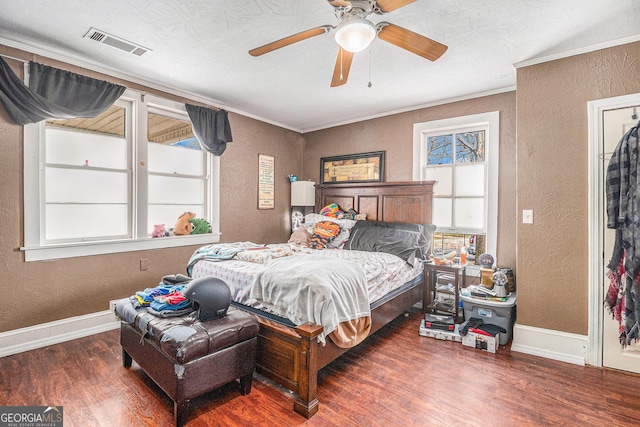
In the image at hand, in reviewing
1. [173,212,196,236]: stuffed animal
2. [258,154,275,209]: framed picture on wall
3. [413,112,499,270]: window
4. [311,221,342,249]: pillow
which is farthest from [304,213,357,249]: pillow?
[173,212,196,236]: stuffed animal

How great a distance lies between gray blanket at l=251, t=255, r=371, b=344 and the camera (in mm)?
A: 1938

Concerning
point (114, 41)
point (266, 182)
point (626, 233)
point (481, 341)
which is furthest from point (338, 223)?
point (114, 41)

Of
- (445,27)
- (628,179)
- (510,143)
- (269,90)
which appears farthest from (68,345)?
(510,143)

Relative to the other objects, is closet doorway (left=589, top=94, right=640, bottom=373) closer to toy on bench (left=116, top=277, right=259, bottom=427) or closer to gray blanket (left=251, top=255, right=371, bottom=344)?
gray blanket (left=251, top=255, right=371, bottom=344)

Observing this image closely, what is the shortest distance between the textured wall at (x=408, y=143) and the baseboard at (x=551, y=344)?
0.87 m

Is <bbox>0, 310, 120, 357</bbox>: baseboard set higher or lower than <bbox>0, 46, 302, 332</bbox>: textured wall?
lower

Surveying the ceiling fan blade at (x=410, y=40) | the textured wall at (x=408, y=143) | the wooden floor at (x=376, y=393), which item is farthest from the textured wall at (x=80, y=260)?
→ the ceiling fan blade at (x=410, y=40)

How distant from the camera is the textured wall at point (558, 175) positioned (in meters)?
2.43

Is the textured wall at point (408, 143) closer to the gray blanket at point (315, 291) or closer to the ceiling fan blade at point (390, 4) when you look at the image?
the gray blanket at point (315, 291)

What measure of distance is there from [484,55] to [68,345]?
4.47 meters

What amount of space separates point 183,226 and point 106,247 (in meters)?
0.81

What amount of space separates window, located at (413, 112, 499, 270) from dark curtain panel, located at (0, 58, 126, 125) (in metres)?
3.56

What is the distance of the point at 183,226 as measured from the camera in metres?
3.63

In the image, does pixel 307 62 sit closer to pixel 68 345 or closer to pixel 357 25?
pixel 357 25
